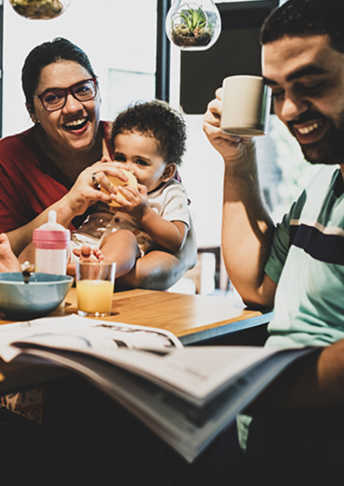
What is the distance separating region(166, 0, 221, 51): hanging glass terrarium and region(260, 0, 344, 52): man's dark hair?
717mm

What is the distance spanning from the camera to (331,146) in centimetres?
109

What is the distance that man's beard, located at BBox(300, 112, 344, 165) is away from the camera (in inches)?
42.7

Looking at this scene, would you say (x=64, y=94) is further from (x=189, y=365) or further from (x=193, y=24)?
(x=189, y=365)

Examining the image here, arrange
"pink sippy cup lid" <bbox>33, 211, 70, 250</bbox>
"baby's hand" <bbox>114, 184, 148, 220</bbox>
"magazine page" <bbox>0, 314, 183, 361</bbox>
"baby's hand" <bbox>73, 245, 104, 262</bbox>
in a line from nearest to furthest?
"magazine page" <bbox>0, 314, 183, 361</bbox> < "pink sippy cup lid" <bbox>33, 211, 70, 250</bbox> < "baby's hand" <bbox>73, 245, 104, 262</bbox> < "baby's hand" <bbox>114, 184, 148, 220</bbox>

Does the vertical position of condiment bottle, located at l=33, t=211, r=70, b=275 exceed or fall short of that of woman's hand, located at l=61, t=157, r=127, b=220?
it falls short

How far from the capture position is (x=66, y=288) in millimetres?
1163

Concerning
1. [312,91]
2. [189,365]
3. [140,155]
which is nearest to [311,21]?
[312,91]

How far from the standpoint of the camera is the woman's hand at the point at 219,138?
1.38 m

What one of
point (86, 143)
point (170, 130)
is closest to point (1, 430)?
point (86, 143)

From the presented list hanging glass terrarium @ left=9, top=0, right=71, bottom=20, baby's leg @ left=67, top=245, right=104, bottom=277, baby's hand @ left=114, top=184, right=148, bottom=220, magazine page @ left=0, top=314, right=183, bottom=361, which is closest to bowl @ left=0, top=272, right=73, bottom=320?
magazine page @ left=0, top=314, right=183, bottom=361

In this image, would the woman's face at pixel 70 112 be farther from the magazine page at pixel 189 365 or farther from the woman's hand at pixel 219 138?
the magazine page at pixel 189 365

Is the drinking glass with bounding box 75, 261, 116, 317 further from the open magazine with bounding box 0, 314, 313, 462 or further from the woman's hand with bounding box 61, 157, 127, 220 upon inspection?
the woman's hand with bounding box 61, 157, 127, 220

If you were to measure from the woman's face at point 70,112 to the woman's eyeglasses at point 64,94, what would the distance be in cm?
Result: 1

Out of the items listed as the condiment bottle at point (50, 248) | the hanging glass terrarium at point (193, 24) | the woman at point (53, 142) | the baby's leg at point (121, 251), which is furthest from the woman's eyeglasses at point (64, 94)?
the condiment bottle at point (50, 248)
